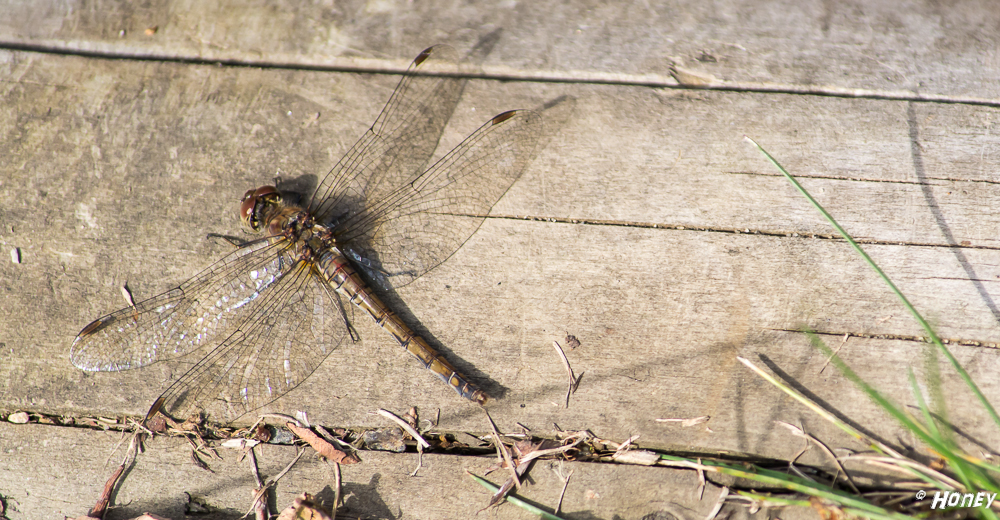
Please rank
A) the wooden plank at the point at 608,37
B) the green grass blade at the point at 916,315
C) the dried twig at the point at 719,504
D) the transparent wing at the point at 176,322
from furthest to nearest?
the wooden plank at the point at 608,37 < the transparent wing at the point at 176,322 < the dried twig at the point at 719,504 < the green grass blade at the point at 916,315

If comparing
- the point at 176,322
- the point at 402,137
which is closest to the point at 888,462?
the point at 402,137

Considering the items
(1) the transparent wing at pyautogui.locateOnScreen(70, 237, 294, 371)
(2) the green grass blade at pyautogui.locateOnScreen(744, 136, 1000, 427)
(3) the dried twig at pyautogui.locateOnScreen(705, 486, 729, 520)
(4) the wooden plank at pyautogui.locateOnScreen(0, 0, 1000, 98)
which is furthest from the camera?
(4) the wooden plank at pyautogui.locateOnScreen(0, 0, 1000, 98)

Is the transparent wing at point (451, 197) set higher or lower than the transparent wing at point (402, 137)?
lower

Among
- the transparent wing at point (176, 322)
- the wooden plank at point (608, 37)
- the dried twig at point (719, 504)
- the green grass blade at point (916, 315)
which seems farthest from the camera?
the wooden plank at point (608, 37)

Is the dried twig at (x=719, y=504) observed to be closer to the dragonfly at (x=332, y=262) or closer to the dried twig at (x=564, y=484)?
the dried twig at (x=564, y=484)

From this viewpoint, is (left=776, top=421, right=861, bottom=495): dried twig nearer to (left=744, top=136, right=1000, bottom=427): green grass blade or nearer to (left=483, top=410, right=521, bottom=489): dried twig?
(left=744, top=136, right=1000, bottom=427): green grass blade

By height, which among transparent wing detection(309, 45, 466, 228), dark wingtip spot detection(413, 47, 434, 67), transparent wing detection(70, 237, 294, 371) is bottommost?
transparent wing detection(70, 237, 294, 371)

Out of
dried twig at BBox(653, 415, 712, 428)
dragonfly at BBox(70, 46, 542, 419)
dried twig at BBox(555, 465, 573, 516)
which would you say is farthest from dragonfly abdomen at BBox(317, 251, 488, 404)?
dried twig at BBox(653, 415, 712, 428)

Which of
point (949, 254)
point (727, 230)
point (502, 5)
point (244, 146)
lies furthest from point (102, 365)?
point (949, 254)

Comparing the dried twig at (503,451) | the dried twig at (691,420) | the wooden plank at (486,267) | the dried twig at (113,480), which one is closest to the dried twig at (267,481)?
the wooden plank at (486,267)
